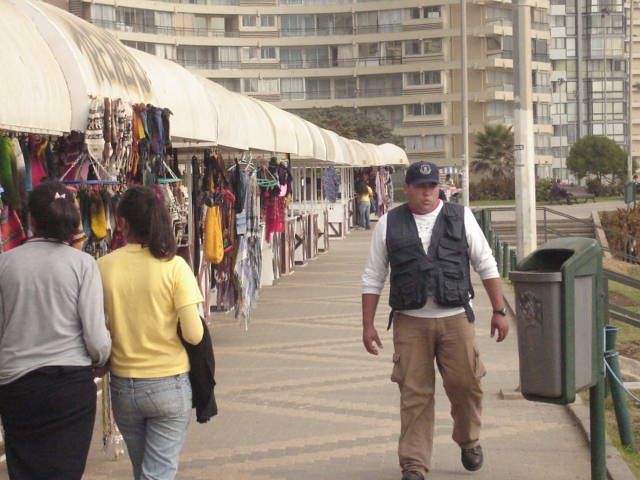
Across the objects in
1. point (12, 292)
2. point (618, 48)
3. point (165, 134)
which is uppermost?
point (618, 48)

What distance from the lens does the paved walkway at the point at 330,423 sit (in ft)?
23.5

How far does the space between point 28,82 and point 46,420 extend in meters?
2.29

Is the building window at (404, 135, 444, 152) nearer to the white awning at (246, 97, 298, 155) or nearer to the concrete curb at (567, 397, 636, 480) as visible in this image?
the white awning at (246, 97, 298, 155)

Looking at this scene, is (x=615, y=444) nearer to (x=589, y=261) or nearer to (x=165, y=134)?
(x=589, y=261)

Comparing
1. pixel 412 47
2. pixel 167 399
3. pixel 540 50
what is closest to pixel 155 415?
pixel 167 399

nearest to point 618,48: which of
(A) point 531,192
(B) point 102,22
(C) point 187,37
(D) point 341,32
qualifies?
(D) point 341,32

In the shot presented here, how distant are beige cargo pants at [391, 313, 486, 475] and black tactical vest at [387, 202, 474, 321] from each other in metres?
0.12

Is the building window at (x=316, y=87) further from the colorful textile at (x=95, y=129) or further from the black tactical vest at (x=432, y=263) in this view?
the black tactical vest at (x=432, y=263)

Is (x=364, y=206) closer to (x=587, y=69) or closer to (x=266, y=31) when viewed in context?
(x=266, y=31)

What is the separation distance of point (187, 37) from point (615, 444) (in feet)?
278

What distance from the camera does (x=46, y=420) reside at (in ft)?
16.1

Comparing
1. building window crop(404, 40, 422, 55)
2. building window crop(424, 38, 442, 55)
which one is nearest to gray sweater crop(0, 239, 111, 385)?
building window crop(424, 38, 442, 55)

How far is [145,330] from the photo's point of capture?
16.8 feet

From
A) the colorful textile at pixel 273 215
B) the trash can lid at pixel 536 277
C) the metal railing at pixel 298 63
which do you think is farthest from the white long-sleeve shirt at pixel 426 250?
the metal railing at pixel 298 63
